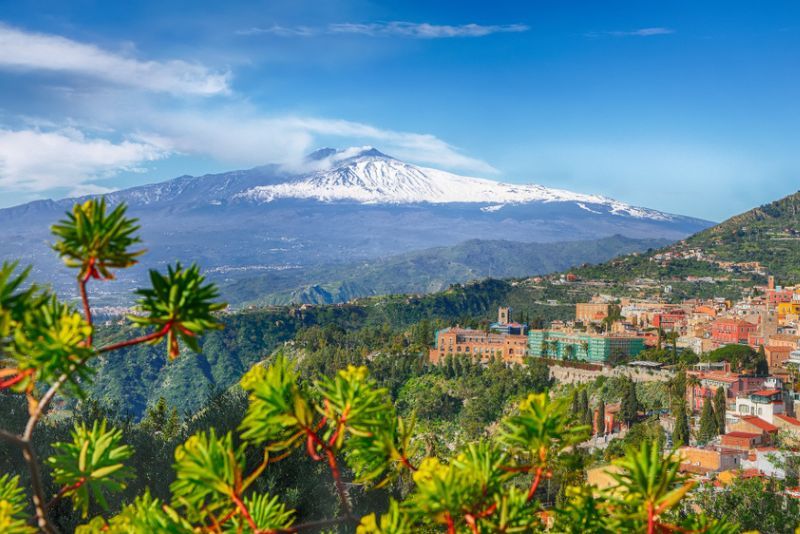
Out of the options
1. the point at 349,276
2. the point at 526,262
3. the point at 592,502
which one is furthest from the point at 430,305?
the point at 526,262

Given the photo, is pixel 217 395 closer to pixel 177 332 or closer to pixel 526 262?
pixel 177 332

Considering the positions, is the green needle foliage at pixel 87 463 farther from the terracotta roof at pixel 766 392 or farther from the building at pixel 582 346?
the building at pixel 582 346

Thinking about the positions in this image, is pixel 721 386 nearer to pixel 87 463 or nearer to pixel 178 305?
pixel 87 463

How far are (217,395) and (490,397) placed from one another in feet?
74.8

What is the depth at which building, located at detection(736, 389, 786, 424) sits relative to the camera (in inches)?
917

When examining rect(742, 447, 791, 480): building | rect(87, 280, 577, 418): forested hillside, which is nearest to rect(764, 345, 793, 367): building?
rect(742, 447, 791, 480): building

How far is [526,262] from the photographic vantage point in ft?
590

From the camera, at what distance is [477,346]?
37.4 metres

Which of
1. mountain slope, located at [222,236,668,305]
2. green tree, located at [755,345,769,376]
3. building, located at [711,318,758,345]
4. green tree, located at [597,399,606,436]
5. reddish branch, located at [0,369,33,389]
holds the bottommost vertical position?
mountain slope, located at [222,236,668,305]

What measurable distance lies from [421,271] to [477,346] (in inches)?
4818

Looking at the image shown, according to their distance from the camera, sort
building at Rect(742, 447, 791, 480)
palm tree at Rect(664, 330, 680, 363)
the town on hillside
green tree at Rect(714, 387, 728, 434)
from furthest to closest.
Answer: palm tree at Rect(664, 330, 680, 363)
green tree at Rect(714, 387, 728, 434)
the town on hillside
building at Rect(742, 447, 791, 480)

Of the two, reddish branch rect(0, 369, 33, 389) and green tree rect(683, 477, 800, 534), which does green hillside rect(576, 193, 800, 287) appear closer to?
green tree rect(683, 477, 800, 534)

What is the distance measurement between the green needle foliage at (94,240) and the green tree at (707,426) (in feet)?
73.3

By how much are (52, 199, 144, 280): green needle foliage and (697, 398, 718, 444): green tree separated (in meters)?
22.3
